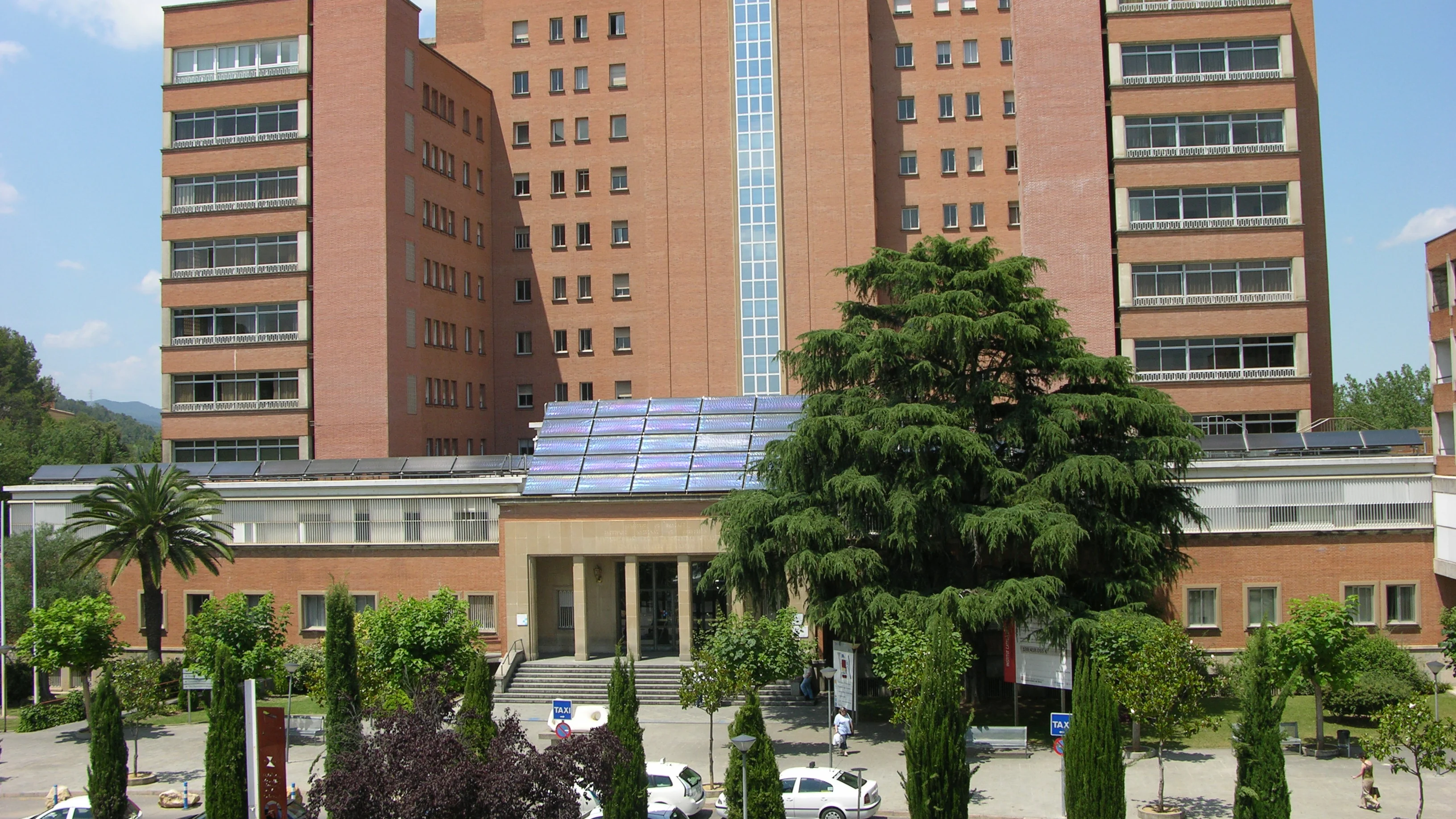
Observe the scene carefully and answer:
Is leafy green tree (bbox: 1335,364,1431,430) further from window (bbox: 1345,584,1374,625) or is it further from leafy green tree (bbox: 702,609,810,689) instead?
leafy green tree (bbox: 702,609,810,689)

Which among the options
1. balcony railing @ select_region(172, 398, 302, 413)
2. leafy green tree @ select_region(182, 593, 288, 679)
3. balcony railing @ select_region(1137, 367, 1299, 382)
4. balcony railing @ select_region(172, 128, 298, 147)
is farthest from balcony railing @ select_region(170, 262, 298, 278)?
balcony railing @ select_region(1137, 367, 1299, 382)

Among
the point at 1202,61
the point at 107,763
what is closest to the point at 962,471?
the point at 107,763

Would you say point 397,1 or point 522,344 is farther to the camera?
point 522,344

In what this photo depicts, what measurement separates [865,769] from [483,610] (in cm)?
1947

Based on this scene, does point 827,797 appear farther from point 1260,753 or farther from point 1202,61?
point 1202,61

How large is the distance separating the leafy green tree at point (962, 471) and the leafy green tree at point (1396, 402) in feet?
189

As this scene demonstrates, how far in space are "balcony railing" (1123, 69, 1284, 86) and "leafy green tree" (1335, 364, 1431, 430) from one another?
38.3 metres

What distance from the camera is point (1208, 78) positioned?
184 ft

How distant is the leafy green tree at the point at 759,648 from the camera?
3453 centimetres

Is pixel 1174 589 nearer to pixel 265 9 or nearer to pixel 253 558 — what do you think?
pixel 253 558

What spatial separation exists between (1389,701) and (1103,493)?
35.5ft

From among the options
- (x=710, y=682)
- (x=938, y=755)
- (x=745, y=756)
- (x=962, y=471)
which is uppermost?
(x=962, y=471)

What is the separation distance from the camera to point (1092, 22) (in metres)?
57.6

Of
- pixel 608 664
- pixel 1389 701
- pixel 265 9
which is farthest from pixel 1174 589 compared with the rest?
pixel 265 9
